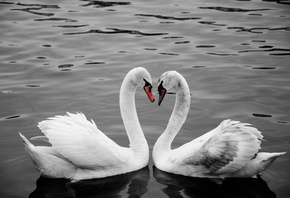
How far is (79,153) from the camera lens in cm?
878

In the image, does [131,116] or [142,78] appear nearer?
[142,78]

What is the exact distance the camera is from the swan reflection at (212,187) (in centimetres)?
873

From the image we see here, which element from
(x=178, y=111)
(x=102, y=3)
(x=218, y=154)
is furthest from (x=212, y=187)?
(x=102, y=3)

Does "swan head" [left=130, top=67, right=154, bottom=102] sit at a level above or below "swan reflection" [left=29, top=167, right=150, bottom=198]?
above

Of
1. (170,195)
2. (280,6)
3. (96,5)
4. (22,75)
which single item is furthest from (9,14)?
(170,195)

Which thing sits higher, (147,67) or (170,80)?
(170,80)

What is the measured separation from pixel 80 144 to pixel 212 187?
236cm

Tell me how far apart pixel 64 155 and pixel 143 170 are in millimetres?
1636

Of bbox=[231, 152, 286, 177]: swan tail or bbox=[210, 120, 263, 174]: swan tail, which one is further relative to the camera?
bbox=[231, 152, 286, 177]: swan tail

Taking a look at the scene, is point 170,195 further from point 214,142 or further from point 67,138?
point 67,138

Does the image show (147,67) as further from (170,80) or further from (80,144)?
(80,144)

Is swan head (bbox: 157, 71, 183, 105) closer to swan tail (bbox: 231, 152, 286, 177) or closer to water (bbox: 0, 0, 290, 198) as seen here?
water (bbox: 0, 0, 290, 198)

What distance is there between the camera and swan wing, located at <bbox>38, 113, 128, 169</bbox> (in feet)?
28.7

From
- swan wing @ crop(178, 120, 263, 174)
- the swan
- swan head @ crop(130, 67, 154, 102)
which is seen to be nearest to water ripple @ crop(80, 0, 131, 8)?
swan head @ crop(130, 67, 154, 102)
